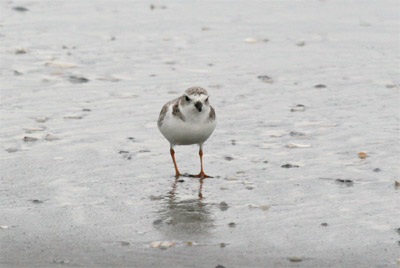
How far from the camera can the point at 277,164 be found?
11016 mm

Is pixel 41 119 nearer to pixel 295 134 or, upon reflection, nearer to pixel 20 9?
pixel 295 134

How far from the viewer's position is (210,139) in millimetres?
12398

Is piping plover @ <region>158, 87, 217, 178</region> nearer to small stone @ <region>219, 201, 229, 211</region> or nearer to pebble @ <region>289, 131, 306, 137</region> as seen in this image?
small stone @ <region>219, 201, 229, 211</region>

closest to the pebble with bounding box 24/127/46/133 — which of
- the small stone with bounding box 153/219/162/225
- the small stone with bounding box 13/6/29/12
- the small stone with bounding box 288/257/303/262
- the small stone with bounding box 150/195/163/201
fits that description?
the small stone with bounding box 150/195/163/201

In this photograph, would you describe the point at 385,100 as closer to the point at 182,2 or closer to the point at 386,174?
the point at 386,174

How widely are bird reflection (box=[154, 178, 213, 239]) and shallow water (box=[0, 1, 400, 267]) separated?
32 mm

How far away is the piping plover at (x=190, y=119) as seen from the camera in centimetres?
1055

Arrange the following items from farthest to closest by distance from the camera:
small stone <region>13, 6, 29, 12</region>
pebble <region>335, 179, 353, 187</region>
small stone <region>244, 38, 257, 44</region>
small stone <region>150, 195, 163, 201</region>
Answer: small stone <region>13, 6, 29, 12</region>
small stone <region>244, 38, 257, 44</region>
pebble <region>335, 179, 353, 187</region>
small stone <region>150, 195, 163, 201</region>

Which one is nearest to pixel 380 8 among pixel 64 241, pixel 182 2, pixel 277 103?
pixel 182 2

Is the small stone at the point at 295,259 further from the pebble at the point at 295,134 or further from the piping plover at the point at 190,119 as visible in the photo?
the pebble at the point at 295,134

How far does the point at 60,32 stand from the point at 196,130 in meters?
9.57

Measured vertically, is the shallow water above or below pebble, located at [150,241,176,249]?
below

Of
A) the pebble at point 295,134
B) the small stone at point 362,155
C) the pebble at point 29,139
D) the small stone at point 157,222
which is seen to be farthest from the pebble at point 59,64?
the small stone at point 157,222

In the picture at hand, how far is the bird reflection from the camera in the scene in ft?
27.6
